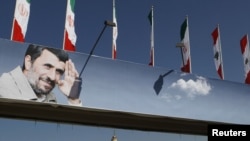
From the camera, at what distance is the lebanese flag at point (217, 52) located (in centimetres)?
2873

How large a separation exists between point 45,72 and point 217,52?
1303 cm

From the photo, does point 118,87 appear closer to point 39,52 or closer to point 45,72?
point 45,72

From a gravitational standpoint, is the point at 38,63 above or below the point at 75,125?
above

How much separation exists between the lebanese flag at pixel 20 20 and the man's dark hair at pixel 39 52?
1.75 m

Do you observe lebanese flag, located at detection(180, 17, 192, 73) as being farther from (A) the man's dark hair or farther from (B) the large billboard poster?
(A) the man's dark hair

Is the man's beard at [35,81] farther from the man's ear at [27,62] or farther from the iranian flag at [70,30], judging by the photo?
the iranian flag at [70,30]

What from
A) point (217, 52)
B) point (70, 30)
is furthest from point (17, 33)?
point (217, 52)

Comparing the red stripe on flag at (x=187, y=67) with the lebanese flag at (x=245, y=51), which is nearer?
the red stripe on flag at (x=187, y=67)

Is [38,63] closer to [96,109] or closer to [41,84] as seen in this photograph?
[41,84]

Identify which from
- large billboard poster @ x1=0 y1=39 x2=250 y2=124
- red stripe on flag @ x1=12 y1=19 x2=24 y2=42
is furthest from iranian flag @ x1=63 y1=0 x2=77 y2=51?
red stripe on flag @ x1=12 y1=19 x2=24 y2=42

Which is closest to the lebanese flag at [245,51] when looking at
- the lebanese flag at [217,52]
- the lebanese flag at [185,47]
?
the lebanese flag at [217,52]

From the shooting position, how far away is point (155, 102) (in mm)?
23484

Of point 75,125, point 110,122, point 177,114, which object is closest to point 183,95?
point 177,114

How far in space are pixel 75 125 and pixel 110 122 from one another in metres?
1.87
